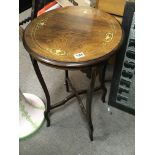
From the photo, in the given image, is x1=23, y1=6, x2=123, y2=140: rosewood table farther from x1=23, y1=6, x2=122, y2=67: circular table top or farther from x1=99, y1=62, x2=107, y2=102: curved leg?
x1=99, y1=62, x2=107, y2=102: curved leg

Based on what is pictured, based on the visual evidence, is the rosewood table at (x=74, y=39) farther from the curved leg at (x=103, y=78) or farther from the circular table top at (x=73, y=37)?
the curved leg at (x=103, y=78)

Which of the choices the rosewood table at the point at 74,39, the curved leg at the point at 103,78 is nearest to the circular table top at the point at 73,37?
the rosewood table at the point at 74,39

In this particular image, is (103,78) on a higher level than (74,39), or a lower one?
lower

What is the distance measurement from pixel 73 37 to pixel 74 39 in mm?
15

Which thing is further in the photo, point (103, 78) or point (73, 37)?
point (103, 78)

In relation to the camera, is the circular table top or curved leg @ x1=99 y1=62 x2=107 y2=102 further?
curved leg @ x1=99 y1=62 x2=107 y2=102

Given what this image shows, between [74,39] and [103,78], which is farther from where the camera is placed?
[103,78]

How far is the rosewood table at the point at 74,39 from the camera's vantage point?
0.86 meters

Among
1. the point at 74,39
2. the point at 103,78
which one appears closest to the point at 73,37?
the point at 74,39

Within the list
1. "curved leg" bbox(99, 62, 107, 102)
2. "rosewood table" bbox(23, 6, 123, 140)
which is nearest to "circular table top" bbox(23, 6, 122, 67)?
"rosewood table" bbox(23, 6, 123, 140)

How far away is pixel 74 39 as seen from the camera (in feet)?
3.10

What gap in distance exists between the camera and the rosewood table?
2.83 feet

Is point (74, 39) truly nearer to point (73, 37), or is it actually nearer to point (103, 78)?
point (73, 37)
